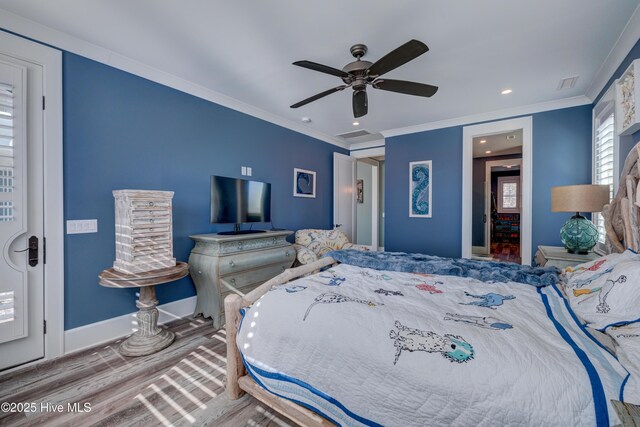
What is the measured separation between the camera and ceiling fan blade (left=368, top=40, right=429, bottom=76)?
5.83ft

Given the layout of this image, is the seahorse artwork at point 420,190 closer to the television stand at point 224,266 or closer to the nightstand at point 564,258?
the nightstand at point 564,258

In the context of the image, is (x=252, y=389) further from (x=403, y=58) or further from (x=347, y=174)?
(x=347, y=174)

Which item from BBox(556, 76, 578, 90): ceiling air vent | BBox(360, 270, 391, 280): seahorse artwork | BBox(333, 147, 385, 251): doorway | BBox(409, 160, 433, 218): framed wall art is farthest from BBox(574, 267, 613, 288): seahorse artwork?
BBox(333, 147, 385, 251): doorway

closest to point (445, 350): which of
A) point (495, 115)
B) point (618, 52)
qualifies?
point (618, 52)

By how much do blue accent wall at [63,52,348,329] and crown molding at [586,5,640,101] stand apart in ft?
12.5

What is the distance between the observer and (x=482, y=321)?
4.22ft

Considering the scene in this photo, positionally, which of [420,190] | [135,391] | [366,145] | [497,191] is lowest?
[135,391]

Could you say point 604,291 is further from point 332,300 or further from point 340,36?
point 340,36

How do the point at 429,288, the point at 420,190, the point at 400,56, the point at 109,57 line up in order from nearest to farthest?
Result: the point at 429,288
the point at 400,56
the point at 109,57
the point at 420,190

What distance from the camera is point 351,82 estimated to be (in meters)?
2.34

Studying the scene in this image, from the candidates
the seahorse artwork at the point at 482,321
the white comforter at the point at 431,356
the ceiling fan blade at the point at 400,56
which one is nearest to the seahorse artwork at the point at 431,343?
the white comforter at the point at 431,356

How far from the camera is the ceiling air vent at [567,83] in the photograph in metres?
3.01

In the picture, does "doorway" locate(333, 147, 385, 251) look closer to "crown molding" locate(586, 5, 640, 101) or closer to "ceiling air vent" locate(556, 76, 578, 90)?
"ceiling air vent" locate(556, 76, 578, 90)

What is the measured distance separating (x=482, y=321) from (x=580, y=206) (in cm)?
223
